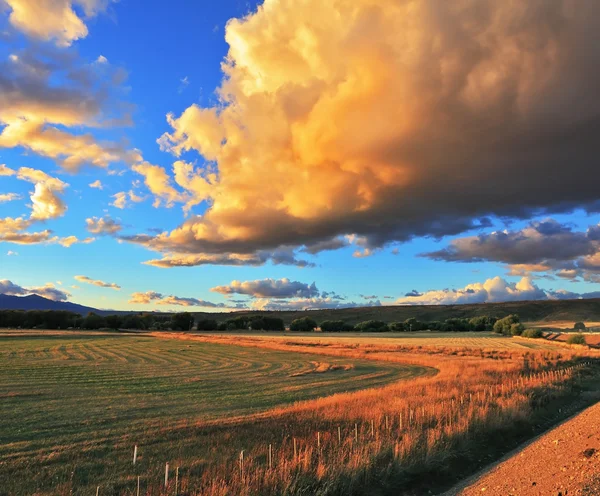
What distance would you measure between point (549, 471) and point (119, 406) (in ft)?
65.8

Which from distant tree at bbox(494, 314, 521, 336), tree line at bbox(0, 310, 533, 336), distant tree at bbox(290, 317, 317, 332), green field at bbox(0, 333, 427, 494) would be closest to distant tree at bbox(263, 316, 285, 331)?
tree line at bbox(0, 310, 533, 336)

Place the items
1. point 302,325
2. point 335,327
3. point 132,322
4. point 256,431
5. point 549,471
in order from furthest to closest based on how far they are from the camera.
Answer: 1. point 132,322
2. point 302,325
3. point 335,327
4. point 256,431
5. point 549,471

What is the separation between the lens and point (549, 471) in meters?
11.5

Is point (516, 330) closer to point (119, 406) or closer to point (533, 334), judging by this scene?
point (533, 334)

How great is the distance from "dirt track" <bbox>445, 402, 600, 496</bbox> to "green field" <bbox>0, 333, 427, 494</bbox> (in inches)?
333

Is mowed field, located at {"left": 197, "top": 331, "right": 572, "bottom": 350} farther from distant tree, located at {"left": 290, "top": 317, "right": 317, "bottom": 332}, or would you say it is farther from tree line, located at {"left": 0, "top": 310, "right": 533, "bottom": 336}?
distant tree, located at {"left": 290, "top": 317, "right": 317, "bottom": 332}

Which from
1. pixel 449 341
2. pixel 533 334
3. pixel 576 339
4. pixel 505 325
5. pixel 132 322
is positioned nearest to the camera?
pixel 576 339

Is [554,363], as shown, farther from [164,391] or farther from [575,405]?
[164,391]

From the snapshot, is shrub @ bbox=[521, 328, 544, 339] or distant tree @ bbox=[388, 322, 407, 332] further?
distant tree @ bbox=[388, 322, 407, 332]

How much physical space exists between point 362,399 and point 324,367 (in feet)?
77.3

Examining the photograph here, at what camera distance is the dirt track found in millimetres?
10125

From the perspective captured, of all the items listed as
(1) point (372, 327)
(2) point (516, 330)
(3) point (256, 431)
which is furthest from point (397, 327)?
(3) point (256, 431)

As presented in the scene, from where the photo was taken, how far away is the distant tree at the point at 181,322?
581ft

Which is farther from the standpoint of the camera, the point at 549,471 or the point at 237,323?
the point at 237,323
